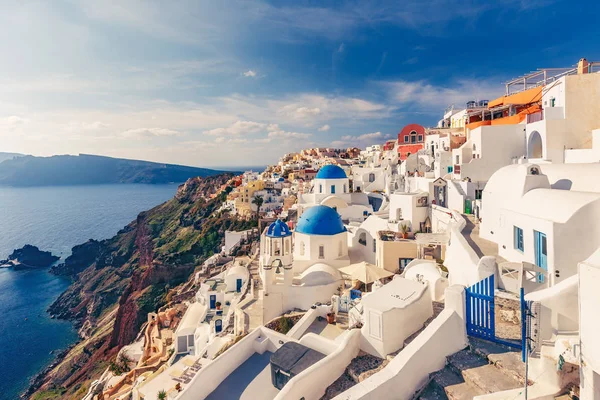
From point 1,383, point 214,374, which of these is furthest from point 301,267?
point 1,383

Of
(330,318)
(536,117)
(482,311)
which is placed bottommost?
(330,318)

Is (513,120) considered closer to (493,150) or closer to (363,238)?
(493,150)

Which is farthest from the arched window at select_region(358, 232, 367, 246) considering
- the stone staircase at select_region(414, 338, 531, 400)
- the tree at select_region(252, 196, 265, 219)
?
the tree at select_region(252, 196, 265, 219)

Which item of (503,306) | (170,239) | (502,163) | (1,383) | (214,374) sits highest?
(502,163)

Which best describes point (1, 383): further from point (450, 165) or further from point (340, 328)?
point (450, 165)

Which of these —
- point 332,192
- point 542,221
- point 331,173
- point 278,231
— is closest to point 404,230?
point 278,231

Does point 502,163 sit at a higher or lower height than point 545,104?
lower

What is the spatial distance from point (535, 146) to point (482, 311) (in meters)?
15.3

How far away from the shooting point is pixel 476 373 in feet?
20.6

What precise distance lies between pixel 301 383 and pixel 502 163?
722 inches

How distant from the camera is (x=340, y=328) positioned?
1248 centimetres

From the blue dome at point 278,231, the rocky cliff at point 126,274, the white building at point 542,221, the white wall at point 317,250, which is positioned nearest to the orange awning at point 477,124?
the white wall at point 317,250

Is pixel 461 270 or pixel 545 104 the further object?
pixel 545 104

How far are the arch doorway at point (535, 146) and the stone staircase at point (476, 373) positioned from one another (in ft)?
50.4
